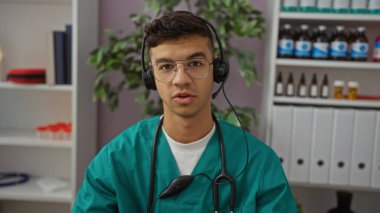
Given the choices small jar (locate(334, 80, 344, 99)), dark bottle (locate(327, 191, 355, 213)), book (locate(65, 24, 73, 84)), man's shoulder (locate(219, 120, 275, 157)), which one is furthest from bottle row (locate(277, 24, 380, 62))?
book (locate(65, 24, 73, 84))

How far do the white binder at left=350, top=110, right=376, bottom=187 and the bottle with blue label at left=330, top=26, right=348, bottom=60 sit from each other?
0.27 m

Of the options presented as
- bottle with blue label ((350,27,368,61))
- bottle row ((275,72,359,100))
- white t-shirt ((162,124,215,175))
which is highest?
bottle with blue label ((350,27,368,61))

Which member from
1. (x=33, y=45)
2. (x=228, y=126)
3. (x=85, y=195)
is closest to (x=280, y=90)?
→ (x=228, y=126)

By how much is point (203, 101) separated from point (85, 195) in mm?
417

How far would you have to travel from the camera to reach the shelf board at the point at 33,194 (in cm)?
190

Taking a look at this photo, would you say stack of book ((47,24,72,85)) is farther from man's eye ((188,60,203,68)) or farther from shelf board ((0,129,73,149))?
man's eye ((188,60,203,68))

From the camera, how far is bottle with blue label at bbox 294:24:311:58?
1.80 m

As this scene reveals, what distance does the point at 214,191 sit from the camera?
1010mm

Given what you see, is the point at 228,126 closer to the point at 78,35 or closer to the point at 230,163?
the point at 230,163

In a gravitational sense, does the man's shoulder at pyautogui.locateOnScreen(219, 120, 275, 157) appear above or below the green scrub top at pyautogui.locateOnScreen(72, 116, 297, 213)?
above

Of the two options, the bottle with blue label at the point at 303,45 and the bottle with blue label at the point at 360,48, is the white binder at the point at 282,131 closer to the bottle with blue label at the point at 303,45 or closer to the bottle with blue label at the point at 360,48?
the bottle with blue label at the point at 303,45

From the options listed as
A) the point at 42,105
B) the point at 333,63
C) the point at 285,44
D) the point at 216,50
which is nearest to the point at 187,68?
the point at 216,50

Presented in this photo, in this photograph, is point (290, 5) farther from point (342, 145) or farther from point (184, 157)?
point (184, 157)

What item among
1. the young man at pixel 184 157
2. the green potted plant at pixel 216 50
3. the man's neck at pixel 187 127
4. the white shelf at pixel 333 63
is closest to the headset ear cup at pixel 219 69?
the young man at pixel 184 157
